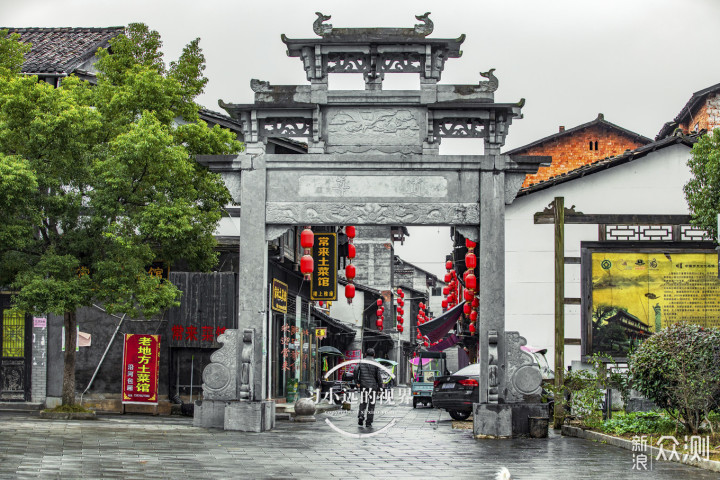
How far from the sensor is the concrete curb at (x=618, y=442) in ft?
35.3

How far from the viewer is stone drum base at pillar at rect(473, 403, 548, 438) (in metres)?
15.9

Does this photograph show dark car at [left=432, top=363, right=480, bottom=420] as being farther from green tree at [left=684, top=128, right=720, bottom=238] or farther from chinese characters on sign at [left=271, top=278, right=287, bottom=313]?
green tree at [left=684, top=128, right=720, bottom=238]

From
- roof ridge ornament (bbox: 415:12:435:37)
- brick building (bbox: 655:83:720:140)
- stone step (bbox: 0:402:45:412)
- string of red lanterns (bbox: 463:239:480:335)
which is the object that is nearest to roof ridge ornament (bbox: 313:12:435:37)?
roof ridge ornament (bbox: 415:12:435:37)

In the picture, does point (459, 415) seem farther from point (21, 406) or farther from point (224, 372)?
point (21, 406)

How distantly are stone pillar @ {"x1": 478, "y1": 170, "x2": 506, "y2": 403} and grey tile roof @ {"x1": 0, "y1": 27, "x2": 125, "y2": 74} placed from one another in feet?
41.6

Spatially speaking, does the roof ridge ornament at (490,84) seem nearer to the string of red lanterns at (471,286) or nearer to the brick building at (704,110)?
the string of red lanterns at (471,286)

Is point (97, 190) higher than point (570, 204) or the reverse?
the reverse

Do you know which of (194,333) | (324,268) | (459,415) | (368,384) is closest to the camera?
(368,384)

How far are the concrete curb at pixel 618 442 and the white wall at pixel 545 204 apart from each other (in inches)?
222

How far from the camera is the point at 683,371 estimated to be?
13.3 meters

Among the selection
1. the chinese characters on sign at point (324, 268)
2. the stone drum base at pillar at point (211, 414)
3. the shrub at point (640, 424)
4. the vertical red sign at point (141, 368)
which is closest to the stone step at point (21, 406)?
the vertical red sign at point (141, 368)

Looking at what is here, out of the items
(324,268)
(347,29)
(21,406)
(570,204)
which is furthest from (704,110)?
(21,406)

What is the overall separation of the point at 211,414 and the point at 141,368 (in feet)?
21.6

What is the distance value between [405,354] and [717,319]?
53.3 m
